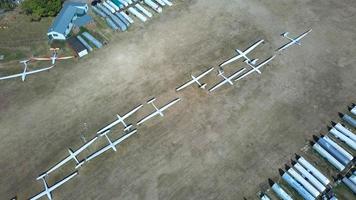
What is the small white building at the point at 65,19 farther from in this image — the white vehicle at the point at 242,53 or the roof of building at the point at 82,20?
the white vehicle at the point at 242,53

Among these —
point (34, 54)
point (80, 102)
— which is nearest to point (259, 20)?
point (80, 102)

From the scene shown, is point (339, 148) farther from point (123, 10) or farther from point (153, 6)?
point (123, 10)

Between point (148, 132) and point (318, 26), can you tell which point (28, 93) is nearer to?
point (148, 132)

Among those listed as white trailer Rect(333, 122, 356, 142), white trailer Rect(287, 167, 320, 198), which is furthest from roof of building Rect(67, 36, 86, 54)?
white trailer Rect(333, 122, 356, 142)

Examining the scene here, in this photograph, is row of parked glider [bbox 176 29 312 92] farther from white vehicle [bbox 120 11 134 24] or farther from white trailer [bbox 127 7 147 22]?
white vehicle [bbox 120 11 134 24]

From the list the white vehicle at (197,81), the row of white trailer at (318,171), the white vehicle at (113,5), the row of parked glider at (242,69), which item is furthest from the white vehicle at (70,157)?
the white vehicle at (113,5)

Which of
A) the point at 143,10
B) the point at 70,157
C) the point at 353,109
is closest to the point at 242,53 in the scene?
the point at 353,109
